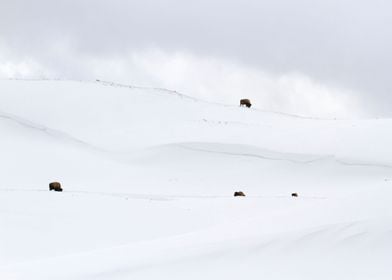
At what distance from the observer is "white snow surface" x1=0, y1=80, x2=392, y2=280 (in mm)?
11117

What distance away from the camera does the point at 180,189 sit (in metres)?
25.8

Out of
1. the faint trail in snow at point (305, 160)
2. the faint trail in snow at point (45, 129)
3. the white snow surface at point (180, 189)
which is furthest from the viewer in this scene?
the faint trail in snow at point (45, 129)

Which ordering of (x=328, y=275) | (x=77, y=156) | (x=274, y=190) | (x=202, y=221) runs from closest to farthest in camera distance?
(x=328, y=275) → (x=202, y=221) → (x=274, y=190) → (x=77, y=156)

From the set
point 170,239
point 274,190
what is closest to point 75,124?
point 274,190

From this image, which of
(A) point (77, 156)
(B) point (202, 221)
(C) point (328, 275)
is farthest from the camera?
(A) point (77, 156)

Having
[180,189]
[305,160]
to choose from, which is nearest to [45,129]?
[180,189]

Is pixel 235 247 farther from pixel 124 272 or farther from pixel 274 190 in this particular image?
pixel 274 190

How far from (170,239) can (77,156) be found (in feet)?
54.0

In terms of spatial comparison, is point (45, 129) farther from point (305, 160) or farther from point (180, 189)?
point (305, 160)

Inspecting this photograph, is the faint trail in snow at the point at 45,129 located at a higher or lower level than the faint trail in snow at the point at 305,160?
higher

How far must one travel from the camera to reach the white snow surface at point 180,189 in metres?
11.1

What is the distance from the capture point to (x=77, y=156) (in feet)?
95.9

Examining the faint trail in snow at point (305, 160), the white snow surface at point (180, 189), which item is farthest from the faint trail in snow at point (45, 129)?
the faint trail in snow at point (305, 160)

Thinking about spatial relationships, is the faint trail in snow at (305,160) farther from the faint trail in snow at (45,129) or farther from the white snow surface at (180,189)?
the faint trail in snow at (45,129)
